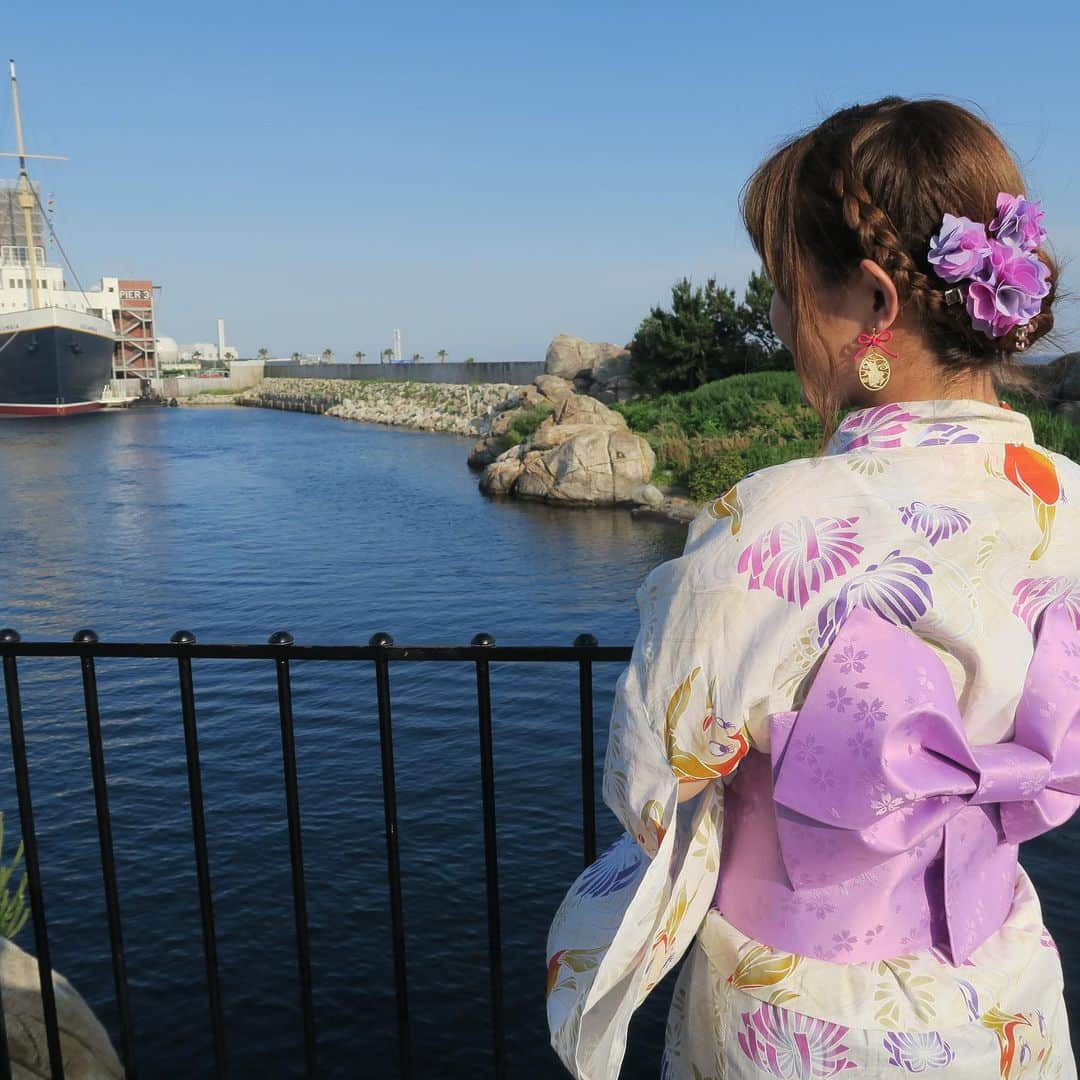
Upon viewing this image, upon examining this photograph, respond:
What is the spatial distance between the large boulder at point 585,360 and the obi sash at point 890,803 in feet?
103

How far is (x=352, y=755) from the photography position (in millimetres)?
7773

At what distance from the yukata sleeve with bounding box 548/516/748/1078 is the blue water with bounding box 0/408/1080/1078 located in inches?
139

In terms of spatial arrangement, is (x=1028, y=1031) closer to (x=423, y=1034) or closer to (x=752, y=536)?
(x=752, y=536)

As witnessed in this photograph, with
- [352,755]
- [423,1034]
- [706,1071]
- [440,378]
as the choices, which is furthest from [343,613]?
[440,378]

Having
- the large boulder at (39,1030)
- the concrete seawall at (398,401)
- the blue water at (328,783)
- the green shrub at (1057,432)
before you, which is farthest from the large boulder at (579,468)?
the large boulder at (39,1030)

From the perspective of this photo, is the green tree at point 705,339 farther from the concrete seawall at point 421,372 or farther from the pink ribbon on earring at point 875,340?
the pink ribbon on earring at point 875,340

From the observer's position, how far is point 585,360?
33.5 metres

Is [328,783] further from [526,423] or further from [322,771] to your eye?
[526,423]

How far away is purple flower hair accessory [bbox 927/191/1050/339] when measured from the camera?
1.17m

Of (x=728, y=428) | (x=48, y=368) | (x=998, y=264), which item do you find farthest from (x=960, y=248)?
(x=48, y=368)

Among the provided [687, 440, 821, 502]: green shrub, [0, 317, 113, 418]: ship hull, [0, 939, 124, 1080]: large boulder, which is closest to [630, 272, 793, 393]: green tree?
[687, 440, 821, 502]: green shrub

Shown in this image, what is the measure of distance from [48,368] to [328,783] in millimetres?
48782

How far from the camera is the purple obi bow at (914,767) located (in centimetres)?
113

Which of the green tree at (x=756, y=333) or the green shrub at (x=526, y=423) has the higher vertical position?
the green tree at (x=756, y=333)
